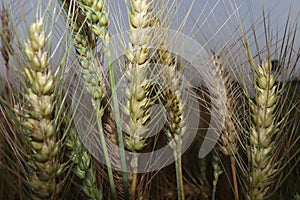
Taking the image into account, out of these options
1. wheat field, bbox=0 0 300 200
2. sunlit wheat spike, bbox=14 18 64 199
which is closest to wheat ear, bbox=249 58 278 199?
wheat field, bbox=0 0 300 200

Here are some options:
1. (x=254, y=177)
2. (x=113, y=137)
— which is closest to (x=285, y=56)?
(x=254, y=177)

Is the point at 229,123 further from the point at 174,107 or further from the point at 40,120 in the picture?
→ the point at 40,120

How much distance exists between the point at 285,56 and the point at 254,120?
0.50 feet

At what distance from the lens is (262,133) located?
3.27ft

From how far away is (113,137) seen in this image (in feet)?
3.13

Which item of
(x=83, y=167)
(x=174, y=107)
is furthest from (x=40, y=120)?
(x=174, y=107)

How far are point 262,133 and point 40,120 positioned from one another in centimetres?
44

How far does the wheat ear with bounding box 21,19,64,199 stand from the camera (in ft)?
2.58

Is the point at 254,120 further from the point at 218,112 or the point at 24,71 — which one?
the point at 24,71

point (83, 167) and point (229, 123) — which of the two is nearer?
point (83, 167)

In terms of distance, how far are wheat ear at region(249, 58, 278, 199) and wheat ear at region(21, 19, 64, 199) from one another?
0.40 meters

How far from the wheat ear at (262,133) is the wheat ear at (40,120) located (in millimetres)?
395

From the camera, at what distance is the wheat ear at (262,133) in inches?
39.1

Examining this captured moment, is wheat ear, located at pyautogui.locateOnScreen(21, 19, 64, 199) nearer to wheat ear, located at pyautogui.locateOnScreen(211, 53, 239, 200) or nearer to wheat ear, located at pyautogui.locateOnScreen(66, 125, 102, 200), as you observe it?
wheat ear, located at pyautogui.locateOnScreen(66, 125, 102, 200)
